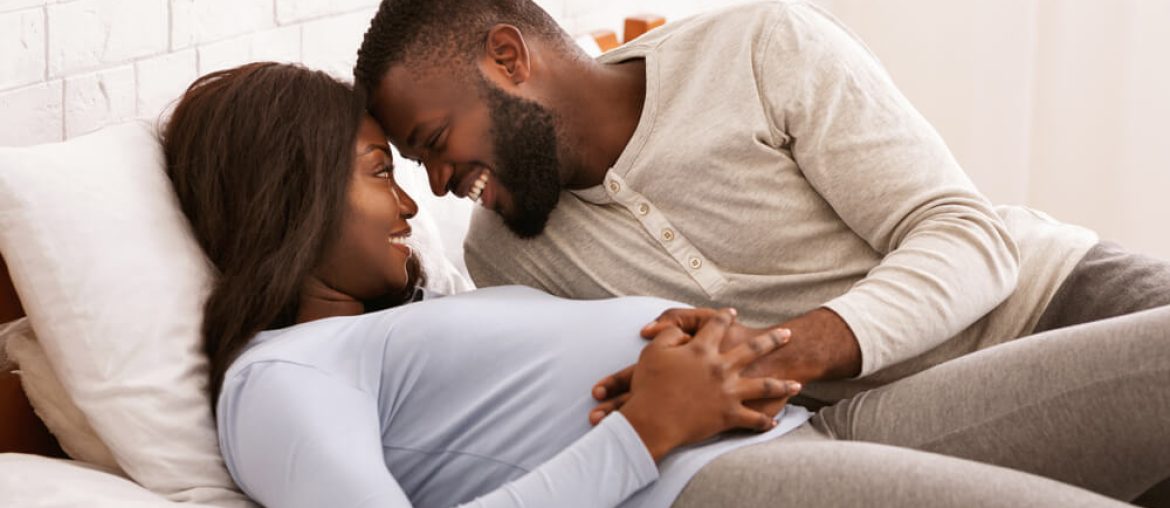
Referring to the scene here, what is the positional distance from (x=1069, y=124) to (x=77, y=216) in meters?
2.28

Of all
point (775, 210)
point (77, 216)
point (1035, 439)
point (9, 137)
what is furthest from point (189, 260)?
point (1035, 439)

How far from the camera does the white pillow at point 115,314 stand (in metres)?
1.42

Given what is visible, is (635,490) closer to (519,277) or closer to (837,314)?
(837,314)

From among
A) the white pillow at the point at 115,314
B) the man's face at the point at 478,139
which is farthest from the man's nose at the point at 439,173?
the white pillow at the point at 115,314

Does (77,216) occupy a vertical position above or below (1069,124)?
above

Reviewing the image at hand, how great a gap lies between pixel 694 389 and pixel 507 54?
561mm

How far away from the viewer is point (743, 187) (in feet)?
5.67

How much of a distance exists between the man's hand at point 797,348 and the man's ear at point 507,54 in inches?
16.5

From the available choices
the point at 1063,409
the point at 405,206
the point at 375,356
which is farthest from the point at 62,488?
the point at 1063,409

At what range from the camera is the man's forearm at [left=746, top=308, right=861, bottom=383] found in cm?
152

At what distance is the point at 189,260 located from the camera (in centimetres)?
151

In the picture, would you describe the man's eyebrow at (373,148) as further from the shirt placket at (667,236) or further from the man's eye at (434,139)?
the shirt placket at (667,236)

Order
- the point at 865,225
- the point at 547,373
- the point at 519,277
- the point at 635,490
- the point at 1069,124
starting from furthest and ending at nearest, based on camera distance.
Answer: the point at 1069,124 < the point at 519,277 < the point at 865,225 < the point at 547,373 < the point at 635,490

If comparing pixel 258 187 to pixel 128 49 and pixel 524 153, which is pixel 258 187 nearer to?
pixel 524 153
